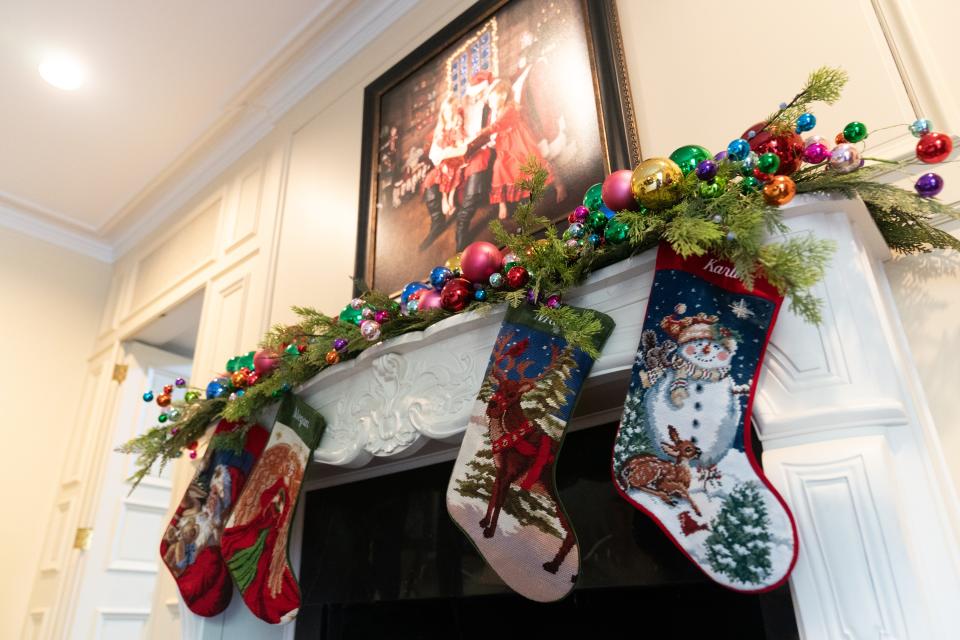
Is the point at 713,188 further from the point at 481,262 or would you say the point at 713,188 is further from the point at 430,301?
the point at 430,301

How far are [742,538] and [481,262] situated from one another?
654 millimetres

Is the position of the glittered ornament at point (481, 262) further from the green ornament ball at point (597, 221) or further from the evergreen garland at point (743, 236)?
the green ornament ball at point (597, 221)

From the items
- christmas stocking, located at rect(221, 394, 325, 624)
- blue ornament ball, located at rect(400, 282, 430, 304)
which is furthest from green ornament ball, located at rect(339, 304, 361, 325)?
christmas stocking, located at rect(221, 394, 325, 624)

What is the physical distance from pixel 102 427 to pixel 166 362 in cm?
41

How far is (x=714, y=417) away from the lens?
2.79 feet

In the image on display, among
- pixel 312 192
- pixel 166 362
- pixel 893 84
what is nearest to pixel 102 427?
pixel 166 362

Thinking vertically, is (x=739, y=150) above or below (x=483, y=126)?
below

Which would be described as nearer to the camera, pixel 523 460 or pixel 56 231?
pixel 523 460

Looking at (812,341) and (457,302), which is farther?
(457,302)

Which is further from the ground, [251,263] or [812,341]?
[251,263]

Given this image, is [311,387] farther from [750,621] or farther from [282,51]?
[282,51]

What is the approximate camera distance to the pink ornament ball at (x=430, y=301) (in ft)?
4.24

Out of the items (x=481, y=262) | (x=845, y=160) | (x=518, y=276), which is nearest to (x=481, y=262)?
(x=481, y=262)

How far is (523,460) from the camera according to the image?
1016mm
